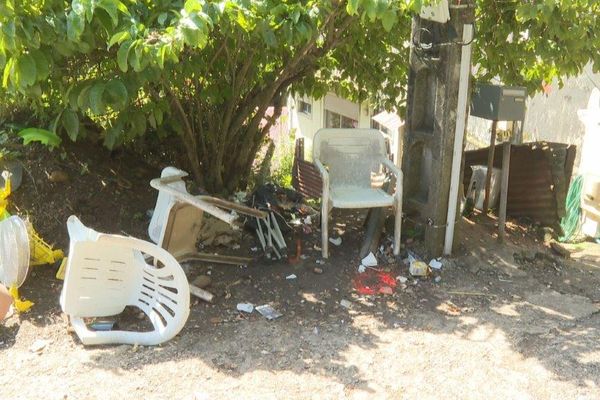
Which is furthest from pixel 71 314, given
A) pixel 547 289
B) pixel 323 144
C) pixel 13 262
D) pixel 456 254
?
pixel 547 289

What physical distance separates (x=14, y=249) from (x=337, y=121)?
325 inches

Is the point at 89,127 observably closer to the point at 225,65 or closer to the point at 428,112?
the point at 225,65

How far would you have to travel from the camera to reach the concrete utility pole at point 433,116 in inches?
187

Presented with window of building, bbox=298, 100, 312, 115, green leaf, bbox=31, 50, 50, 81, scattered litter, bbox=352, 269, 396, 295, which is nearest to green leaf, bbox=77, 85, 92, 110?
green leaf, bbox=31, 50, 50, 81

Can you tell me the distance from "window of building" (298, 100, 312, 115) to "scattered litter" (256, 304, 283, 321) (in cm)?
883

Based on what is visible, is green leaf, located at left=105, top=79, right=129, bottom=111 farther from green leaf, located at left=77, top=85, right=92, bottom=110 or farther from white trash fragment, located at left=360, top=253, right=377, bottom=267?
white trash fragment, located at left=360, top=253, right=377, bottom=267

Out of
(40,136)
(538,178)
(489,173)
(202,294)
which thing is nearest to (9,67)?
(40,136)

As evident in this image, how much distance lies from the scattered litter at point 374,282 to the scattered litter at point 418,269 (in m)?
0.18

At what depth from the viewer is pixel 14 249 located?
4.04 metres

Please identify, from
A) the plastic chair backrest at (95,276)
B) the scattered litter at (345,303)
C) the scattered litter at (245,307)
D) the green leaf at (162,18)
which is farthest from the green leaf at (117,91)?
the scattered litter at (345,303)

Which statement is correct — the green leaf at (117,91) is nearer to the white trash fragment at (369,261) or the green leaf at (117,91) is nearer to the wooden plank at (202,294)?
the wooden plank at (202,294)

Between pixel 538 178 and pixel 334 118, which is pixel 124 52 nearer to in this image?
pixel 538 178

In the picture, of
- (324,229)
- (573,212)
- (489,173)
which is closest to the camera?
(324,229)

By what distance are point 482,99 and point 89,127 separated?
3.54 metres
